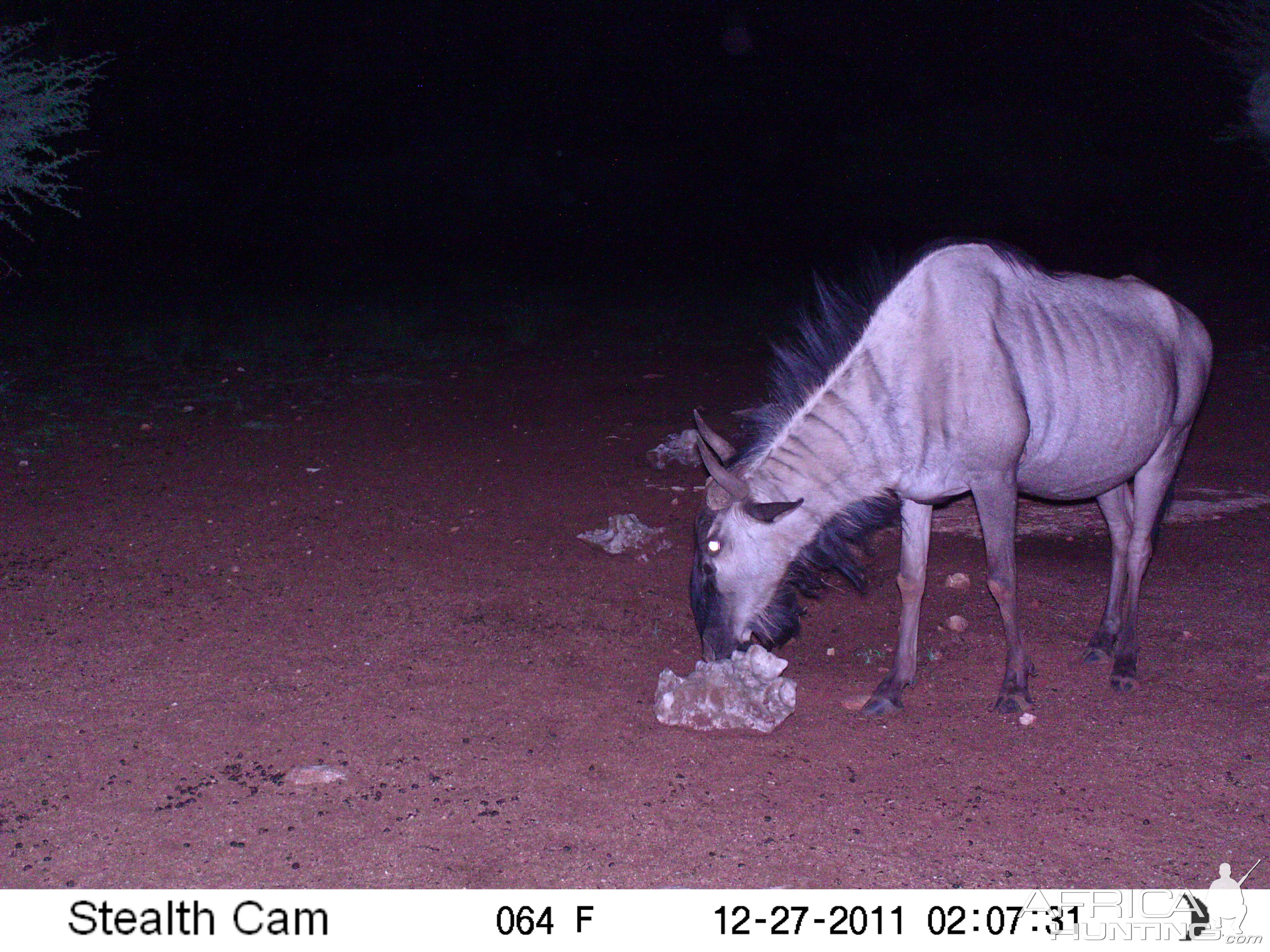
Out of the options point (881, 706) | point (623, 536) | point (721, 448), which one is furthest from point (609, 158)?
point (881, 706)

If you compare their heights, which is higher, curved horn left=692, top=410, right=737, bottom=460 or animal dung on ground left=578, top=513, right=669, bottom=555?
curved horn left=692, top=410, right=737, bottom=460

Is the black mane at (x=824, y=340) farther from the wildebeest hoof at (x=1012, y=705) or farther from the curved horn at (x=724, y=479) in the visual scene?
the wildebeest hoof at (x=1012, y=705)

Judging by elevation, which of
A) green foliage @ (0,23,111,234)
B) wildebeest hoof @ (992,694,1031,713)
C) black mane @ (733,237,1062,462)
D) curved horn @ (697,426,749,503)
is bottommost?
wildebeest hoof @ (992,694,1031,713)

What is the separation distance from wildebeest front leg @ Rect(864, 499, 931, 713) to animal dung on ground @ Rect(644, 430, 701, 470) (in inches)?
124

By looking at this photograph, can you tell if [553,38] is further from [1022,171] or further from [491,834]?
[491,834]

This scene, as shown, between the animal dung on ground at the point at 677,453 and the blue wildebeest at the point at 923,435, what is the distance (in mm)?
3132

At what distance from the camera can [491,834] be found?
12.9 feet

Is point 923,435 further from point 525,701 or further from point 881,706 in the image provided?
point 525,701

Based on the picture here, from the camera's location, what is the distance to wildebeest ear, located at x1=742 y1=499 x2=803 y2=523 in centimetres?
460

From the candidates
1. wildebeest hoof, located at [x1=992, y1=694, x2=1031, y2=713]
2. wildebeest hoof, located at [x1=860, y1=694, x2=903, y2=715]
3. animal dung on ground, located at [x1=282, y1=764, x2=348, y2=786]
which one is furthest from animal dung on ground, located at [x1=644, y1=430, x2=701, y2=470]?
animal dung on ground, located at [x1=282, y1=764, x2=348, y2=786]

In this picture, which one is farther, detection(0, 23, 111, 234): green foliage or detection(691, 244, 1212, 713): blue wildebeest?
detection(0, 23, 111, 234): green foliage

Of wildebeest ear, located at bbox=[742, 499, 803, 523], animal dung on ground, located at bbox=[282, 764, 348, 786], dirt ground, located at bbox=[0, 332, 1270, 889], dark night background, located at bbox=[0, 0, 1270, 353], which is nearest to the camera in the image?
dirt ground, located at bbox=[0, 332, 1270, 889]

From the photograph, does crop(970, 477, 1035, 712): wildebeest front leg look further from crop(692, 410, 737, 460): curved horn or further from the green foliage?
the green foliage

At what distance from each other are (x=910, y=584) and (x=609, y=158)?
25.0m
